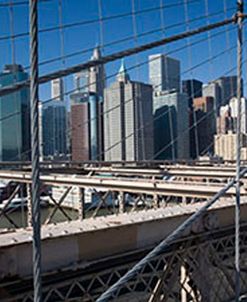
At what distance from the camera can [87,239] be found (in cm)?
198

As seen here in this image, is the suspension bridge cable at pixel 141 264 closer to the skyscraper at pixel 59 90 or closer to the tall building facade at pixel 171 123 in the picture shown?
the skyscraper at pixel 59 90

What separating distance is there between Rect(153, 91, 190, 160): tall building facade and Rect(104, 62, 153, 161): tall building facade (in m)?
0.51

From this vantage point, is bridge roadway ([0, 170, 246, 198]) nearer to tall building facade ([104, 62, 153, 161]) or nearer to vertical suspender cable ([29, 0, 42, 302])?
vertical suspender cable ([29, 0, 42, 302])

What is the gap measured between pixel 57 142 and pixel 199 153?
16.9 feet

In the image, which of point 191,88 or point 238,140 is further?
point 191,88

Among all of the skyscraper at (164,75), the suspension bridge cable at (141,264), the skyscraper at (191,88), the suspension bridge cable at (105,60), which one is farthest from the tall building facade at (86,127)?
the suspension bridge cable at (141,264)

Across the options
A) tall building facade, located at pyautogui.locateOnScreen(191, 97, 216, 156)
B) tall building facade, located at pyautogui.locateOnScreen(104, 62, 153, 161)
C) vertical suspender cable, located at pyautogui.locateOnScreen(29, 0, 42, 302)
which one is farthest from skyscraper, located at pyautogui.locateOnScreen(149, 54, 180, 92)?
vertical suspender cable, located at pyautogui.locateOnScreen(29, 0, 42, 302)

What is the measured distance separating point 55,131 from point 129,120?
2.67 m

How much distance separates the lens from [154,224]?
7.46 feet

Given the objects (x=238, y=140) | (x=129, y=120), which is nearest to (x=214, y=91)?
(x=129, y=120)

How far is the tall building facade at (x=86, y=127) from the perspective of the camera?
8375mm

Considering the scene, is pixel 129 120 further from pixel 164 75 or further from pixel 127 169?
pixel 127 169

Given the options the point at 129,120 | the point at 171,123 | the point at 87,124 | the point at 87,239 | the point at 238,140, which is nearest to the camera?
the point at 87,239

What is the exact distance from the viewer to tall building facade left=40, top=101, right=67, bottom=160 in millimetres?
7172
